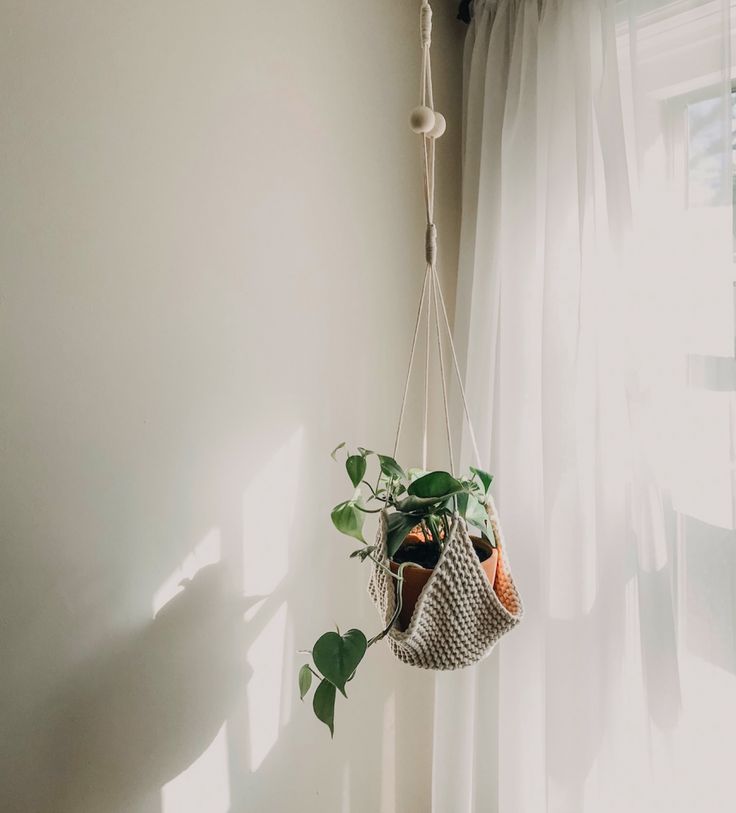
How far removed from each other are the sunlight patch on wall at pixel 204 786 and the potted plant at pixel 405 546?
0.33 meters

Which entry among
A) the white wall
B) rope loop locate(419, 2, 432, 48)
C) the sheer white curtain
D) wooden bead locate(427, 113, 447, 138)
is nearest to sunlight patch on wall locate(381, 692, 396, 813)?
the white wall

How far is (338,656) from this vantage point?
0.83 metres

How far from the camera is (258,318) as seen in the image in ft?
3.72

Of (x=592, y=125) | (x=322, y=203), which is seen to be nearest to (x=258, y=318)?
(x=322, y=203)

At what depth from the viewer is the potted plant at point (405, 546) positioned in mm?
832

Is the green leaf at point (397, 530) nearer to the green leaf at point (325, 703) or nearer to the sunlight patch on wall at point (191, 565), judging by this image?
the green leaf at point (325, 703)

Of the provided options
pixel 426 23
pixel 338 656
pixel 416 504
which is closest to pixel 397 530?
pixel 416 504

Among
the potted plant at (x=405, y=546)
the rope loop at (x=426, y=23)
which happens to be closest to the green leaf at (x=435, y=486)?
the potted plant at (x=405, y=546)

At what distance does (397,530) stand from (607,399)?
0.49 meters

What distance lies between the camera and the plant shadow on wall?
95 cm

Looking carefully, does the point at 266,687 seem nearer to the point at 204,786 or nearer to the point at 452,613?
the point at 204,786

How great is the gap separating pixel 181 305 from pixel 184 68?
0.39 meters

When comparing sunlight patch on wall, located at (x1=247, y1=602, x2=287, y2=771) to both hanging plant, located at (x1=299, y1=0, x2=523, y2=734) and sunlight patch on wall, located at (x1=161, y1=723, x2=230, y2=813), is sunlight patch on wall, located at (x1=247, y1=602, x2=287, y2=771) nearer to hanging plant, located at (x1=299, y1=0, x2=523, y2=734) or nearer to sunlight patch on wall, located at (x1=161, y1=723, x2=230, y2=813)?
sunlight patch on wall, located at (x1=161, y1=723, x2=230, y2=813)

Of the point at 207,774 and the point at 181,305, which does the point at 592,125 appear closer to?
the point at 181,305
